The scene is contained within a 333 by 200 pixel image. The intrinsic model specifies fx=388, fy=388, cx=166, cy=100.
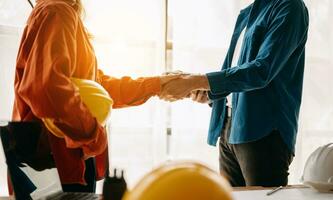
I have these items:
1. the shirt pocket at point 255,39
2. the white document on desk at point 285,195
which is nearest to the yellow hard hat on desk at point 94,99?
the white document on desk at point 285,195

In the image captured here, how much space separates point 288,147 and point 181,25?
1284mm

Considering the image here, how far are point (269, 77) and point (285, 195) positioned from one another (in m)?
0.46

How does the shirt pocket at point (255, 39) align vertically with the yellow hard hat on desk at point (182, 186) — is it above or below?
above

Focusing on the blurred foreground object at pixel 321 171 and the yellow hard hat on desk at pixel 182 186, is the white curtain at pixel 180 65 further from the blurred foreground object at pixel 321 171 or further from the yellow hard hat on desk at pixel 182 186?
the yellow hard hat on desk at pixel 182 186

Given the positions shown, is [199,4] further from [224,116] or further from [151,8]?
[224,116]

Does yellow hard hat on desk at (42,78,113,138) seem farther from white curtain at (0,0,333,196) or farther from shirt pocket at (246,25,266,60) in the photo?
white curtain at (0,0,333,196)

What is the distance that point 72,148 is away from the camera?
95cm

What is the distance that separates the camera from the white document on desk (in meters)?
0.97

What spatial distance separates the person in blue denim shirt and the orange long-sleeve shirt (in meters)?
0.54

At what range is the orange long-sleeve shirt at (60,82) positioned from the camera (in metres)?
0.88

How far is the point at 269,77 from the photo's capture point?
4.37ft

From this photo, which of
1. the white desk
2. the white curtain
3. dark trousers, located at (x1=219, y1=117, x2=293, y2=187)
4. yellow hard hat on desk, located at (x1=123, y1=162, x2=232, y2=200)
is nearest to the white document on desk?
the white desk

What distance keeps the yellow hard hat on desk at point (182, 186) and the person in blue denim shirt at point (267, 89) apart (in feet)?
2.89

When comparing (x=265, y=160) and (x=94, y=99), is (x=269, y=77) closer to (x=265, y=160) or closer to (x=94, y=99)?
(x=265, y=160)
